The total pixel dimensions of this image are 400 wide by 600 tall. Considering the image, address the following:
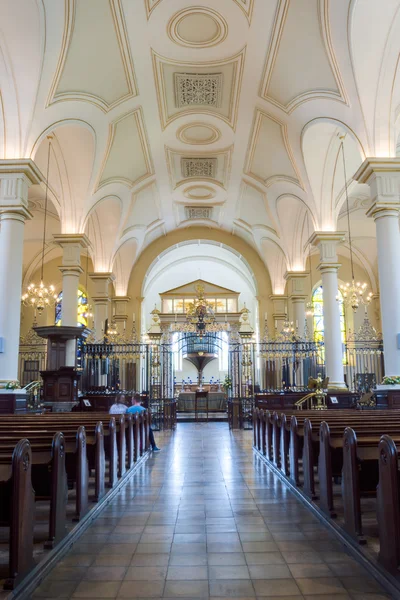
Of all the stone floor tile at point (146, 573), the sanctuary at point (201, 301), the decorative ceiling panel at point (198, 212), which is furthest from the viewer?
the decorative ceiling panel at point (198, 212)

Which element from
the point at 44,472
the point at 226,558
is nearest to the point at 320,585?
the point at 226,558

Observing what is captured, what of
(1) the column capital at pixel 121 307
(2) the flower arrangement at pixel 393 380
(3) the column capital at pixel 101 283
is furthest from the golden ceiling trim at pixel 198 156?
(2) the flower arrangement at pixel 393 380

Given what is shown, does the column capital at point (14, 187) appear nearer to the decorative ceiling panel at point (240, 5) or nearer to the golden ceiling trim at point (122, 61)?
the golden ceiling trim at point (122, 61)

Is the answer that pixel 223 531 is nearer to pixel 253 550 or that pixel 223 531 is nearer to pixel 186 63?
pixel 253 550

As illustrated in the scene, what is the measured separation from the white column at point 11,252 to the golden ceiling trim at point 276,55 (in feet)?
16.8

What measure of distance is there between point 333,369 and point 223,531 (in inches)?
339

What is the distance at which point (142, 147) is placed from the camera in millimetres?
13391

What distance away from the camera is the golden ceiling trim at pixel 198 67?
1026 cm

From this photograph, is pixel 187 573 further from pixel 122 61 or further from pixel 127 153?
pixel 127 153

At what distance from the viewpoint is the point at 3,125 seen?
9086 mm

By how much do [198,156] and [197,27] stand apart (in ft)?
18.5

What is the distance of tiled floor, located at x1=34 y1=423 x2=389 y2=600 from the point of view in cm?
286

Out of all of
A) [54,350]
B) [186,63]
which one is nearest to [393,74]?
[186,63]

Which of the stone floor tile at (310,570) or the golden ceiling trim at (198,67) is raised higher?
the golden ceiling trim at (198,67)
